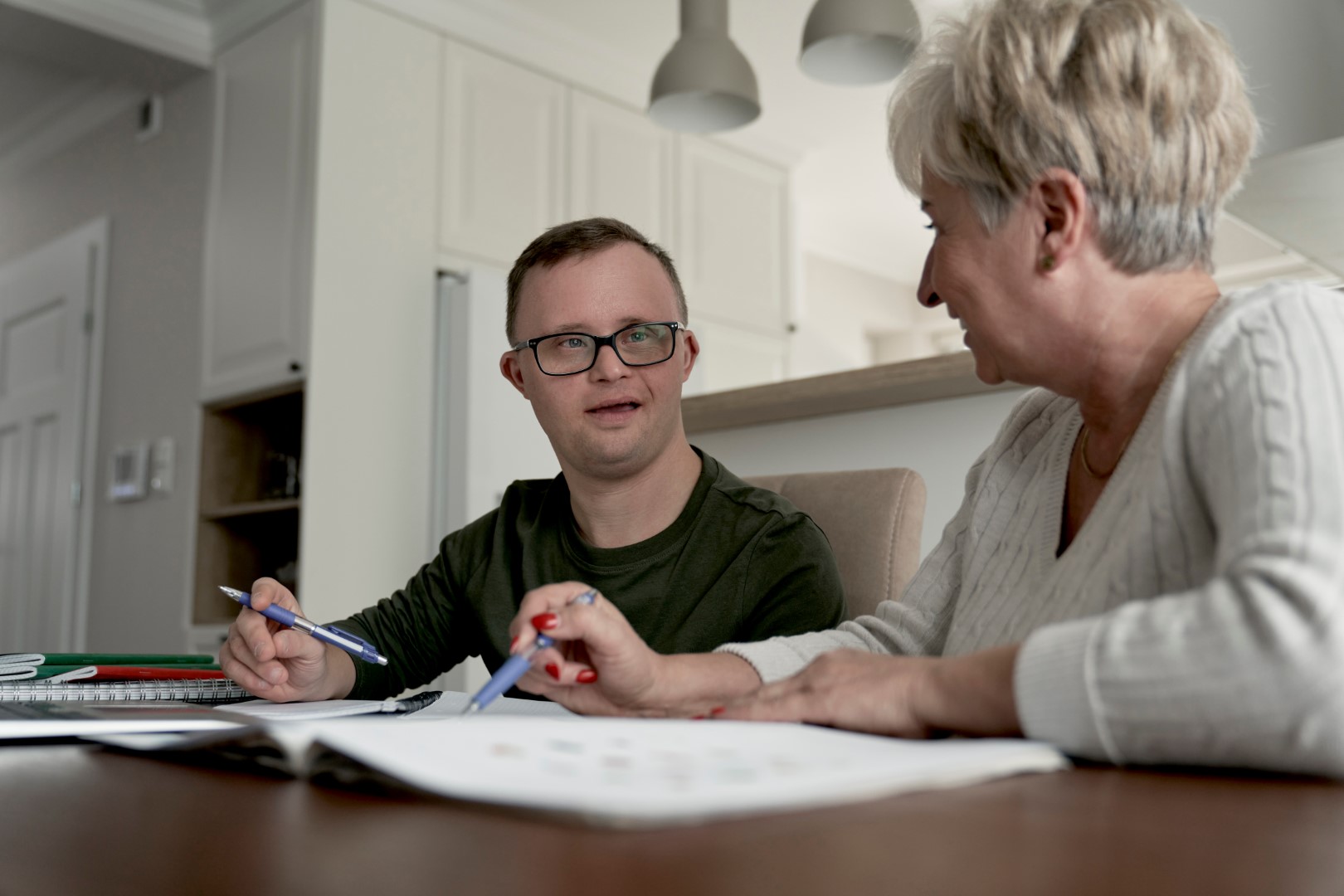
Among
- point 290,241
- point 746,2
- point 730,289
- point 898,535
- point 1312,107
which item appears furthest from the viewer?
point 730,289

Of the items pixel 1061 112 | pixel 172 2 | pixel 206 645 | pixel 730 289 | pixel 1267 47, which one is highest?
pixel 172 2

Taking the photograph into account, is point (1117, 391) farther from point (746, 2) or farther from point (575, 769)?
point (746, 2)

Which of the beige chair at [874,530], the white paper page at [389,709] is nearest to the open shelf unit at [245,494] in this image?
the beige chair at [874,530]

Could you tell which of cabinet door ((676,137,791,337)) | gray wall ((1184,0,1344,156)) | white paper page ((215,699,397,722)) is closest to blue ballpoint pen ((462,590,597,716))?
white paper page ((215,699,397,722))

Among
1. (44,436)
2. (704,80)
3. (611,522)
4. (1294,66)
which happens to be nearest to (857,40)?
(704,80)

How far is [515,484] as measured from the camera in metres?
1.49

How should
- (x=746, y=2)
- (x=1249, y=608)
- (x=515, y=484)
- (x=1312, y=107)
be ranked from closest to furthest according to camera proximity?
1. (x=1249, y=608)
2. (x=515, y=484)
3. (x=1312, y=107)
4. (x=746, y=2)

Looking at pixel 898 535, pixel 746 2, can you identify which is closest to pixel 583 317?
pixel 898 535

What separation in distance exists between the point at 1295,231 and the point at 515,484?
1.96 metres

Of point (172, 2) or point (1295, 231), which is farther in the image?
point (172, 2)

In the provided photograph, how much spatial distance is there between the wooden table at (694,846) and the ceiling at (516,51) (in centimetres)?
290

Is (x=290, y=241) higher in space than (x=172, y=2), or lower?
lower

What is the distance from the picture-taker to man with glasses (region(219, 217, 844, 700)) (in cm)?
124

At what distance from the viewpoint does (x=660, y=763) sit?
44 centimetres
